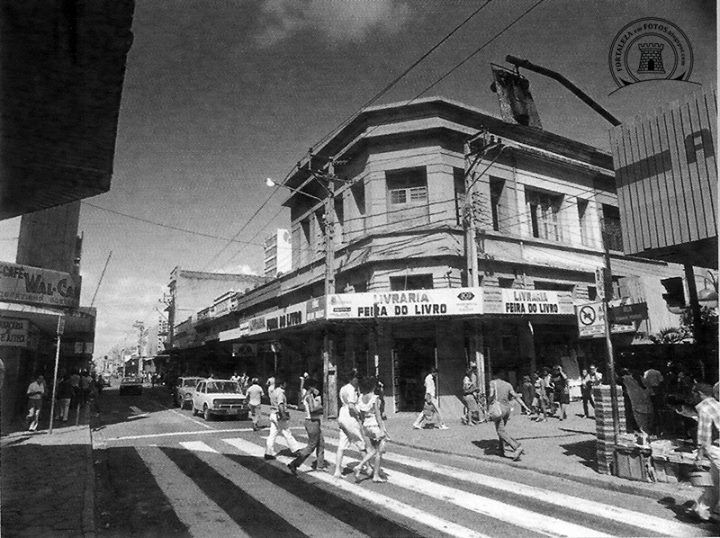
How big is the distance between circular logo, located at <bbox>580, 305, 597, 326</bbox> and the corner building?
7.19m

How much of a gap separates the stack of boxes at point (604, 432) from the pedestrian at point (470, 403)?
7.29 m

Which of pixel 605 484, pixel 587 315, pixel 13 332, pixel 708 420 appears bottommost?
pixel 605 484

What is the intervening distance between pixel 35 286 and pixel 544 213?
846 inches

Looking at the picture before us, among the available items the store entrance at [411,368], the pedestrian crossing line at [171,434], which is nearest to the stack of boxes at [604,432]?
the store entrance at [411,368]

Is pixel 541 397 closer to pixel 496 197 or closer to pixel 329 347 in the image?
pixel 329 347

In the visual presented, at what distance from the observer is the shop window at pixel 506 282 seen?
66.5 ft

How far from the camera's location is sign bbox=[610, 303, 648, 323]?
334 inches

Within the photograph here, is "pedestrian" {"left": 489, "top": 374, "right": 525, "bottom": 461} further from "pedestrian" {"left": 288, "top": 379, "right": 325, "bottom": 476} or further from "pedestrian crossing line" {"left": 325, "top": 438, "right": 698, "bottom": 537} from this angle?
"pedestrian" {"left": 288, "top": 379, "right": 325, "bottom": 476}

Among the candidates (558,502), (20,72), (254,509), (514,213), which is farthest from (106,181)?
(514,213)

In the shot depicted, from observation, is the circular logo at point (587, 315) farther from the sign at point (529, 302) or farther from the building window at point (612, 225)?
the building window at point (612, 225)

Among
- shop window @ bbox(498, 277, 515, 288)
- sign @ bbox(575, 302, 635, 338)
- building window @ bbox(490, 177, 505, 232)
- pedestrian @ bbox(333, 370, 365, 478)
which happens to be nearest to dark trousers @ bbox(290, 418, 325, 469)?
pedestrian @ bbox(333, 370, 365, 478)

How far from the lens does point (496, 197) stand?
859 inches

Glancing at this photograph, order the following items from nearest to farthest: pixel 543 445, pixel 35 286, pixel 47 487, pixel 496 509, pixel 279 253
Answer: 1. pixel 496 509
2. pixel 47 487
3. pixel 543 445
4. pixel 35 286
5. pixel 279 253

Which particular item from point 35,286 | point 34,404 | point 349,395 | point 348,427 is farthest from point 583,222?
point 34,404
